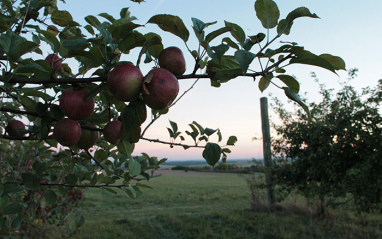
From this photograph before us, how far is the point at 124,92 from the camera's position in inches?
27.9

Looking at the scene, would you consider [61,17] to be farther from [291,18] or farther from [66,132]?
[291,18]

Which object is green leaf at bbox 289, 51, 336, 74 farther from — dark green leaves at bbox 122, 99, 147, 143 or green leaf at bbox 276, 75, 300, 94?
dark green leaves at bbox 122, 99, 147, 143

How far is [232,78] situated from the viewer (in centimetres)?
83

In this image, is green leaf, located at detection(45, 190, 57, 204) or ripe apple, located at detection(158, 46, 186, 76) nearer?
ripe apple, located at detection(158, 46, 186, 76)

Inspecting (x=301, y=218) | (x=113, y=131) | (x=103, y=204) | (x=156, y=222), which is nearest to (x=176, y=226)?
(x=156, y=222)

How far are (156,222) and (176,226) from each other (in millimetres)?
628

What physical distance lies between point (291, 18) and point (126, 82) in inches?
19.3

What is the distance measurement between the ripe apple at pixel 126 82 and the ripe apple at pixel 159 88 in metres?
0.02

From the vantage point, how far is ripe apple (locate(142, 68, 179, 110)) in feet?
2.32

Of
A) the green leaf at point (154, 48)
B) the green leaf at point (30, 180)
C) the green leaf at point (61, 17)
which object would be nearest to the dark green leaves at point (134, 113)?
the green leaf at point (154, 48)

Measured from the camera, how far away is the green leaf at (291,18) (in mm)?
789

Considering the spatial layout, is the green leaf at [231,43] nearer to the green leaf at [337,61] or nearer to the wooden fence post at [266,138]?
the green leaf at [337,61]

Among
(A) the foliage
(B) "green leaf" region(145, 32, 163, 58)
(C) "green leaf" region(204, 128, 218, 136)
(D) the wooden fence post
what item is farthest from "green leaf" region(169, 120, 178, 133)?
(D) the wooden fence post

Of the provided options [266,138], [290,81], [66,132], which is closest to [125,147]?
[66,132]
